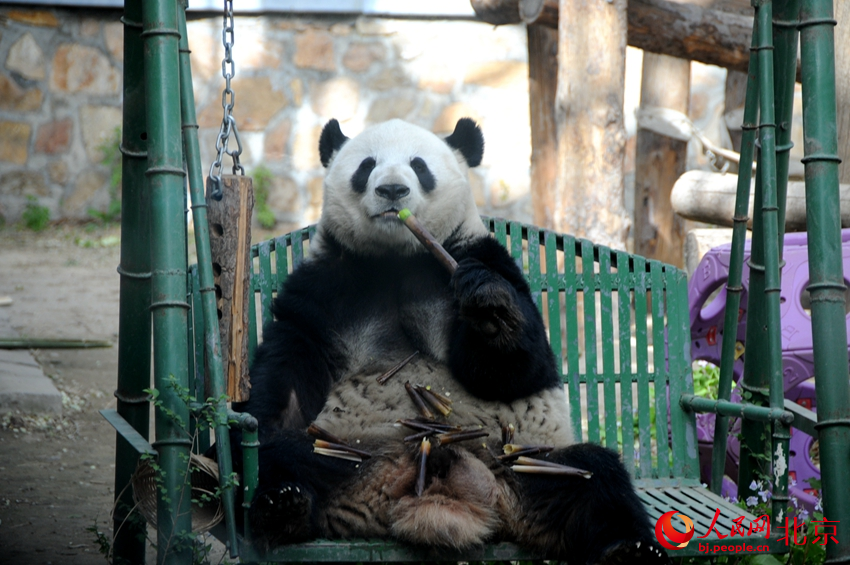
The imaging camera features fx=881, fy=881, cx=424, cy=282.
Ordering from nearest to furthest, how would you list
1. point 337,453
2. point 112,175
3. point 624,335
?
point 337,453
point 624,335
point 112,175

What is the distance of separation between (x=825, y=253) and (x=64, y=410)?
13.0ft

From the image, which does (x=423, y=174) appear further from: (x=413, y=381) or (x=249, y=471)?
(x=249, y=471)

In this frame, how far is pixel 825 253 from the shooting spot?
248cm

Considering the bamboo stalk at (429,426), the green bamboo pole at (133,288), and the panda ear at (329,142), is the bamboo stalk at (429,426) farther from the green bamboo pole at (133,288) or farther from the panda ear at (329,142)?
the panda ear at (329,142)

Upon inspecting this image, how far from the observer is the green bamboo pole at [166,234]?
2182mm

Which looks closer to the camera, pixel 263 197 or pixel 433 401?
pixel 433 401

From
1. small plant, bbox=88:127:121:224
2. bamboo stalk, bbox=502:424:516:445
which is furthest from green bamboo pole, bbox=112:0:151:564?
small plant, bbox=88:127:121:224

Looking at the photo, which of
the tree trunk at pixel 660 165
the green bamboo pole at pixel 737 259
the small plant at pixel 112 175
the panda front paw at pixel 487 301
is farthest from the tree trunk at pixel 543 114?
the small plant at pixel 112 175

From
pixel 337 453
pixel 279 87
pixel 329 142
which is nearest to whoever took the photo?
pixel 337 453

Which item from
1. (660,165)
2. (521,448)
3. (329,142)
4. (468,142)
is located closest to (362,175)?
(329,142)

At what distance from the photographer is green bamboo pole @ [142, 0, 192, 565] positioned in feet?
7.16

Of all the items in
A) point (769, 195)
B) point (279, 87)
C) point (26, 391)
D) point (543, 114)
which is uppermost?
point (279, 87)

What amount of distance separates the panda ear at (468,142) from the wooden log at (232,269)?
1.07m

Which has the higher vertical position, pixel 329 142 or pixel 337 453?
pixel 329 142
